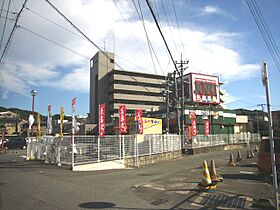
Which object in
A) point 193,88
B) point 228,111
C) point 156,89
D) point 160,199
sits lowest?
point 160,199

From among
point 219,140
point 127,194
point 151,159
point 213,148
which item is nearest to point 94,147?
point 151,159

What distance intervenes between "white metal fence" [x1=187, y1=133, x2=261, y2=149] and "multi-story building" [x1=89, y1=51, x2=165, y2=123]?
127 feet

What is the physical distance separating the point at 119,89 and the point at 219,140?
48604 mm

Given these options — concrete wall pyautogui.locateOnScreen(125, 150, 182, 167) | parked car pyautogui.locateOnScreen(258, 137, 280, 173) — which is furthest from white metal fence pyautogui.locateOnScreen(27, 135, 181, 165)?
parked car pyautogui.locateOnScreen(258, 137, 280, 173)

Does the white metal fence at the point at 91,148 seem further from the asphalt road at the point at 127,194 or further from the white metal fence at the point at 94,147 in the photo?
the asphalt road at the point at 127,194

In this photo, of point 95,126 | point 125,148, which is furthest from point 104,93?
point 125,148

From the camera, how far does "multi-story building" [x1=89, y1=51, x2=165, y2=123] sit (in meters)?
78.8

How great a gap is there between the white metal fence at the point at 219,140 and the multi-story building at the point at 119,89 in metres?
38.6

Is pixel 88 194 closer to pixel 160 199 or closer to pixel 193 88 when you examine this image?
pixel 160 199

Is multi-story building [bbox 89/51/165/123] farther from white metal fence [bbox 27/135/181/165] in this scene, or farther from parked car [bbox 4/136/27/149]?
white metal fence [bbox 27/135/181/165]

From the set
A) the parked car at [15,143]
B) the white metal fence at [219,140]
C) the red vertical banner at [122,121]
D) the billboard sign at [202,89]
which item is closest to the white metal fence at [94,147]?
the red vertical banner at [122,121]

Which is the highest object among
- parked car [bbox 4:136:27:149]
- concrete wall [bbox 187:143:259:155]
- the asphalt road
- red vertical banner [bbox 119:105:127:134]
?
red vertical banner [bbox 119:105:127:134]

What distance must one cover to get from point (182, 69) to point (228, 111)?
2701 cm

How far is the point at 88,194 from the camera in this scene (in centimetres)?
830
